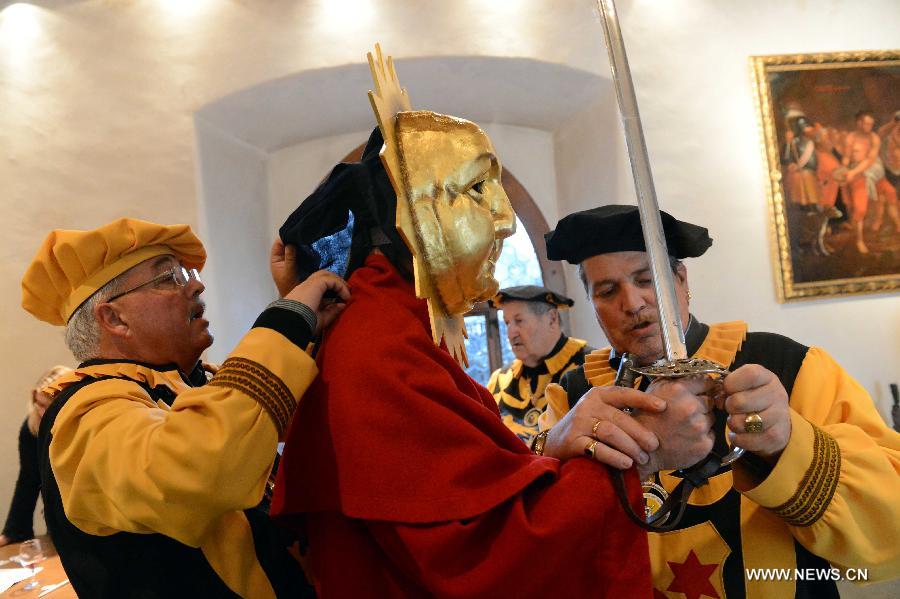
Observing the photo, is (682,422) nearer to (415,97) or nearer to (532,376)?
(532,376)

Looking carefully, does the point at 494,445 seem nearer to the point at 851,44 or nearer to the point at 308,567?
the point at 308,567

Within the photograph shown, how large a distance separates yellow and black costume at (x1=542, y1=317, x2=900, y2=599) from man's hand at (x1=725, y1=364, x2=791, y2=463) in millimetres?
133

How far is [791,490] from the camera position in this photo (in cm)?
130

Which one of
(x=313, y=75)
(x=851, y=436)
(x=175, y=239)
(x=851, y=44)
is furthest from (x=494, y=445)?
(x=851, y=44)

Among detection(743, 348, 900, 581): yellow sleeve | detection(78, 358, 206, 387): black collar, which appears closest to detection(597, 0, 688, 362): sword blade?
detection(743, 348, 900, 581): yellow sleeve

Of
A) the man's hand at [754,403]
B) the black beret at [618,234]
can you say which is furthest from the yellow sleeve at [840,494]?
the black beret at [618,234]

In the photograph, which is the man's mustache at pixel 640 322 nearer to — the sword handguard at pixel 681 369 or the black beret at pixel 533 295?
the sword handguard at pixel 681 369

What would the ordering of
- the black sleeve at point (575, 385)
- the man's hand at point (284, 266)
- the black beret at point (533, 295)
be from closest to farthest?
the man's hand at point (284, 266)
the black sleeve at point (575, 385)
the black beret at point (533, 295)

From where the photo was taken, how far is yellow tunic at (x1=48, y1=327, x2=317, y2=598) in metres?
1.17

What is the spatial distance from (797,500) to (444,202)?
89cm

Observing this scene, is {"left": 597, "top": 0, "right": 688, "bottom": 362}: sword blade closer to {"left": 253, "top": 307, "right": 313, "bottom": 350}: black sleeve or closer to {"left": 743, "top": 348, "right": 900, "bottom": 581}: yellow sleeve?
{"left": 743, "top": 348, "right": 900, "bottom": 581}: yellow sleeve

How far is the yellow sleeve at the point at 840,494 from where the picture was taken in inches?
51.1

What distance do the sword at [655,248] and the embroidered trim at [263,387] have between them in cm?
62

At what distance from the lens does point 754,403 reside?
3.59 feet
